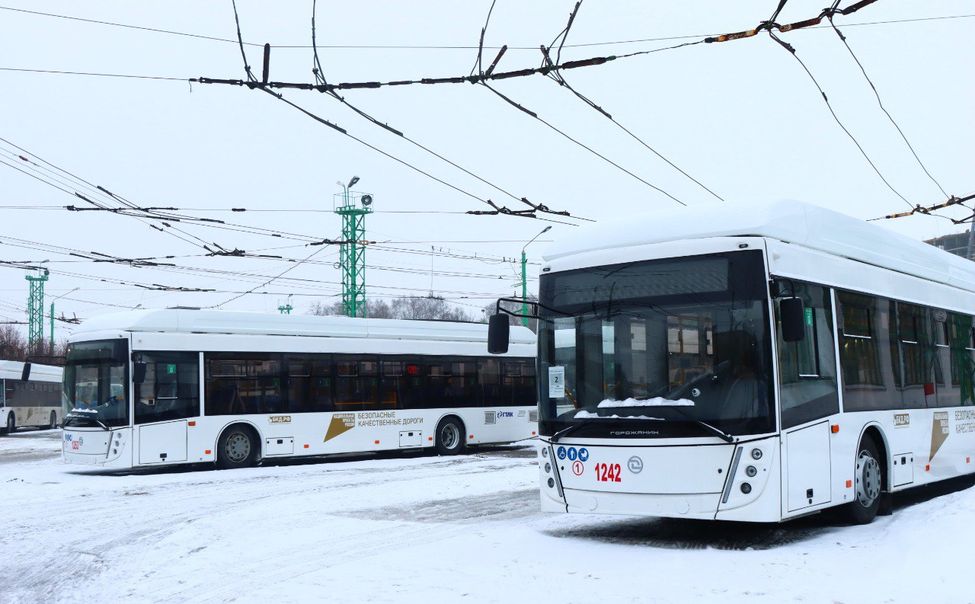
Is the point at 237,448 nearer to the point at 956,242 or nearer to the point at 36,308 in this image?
the point at 956,242

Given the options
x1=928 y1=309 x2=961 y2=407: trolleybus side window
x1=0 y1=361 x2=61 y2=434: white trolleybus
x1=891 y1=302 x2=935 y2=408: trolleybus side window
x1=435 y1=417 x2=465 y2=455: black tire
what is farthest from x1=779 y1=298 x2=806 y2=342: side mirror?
x1=0 y1=361 x2=61 y2=434: white trolleybus

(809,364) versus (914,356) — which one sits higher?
(914,356)

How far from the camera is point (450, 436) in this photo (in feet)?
83.2

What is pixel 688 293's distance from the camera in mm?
10180

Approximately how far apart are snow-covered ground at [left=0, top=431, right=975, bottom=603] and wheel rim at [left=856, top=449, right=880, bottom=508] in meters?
0.28

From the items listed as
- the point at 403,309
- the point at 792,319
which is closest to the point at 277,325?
the point at 792,319

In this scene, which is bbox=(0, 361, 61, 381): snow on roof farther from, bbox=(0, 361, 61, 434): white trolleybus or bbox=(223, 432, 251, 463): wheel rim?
bbox=(223, 432, 251, 463): wheel rim

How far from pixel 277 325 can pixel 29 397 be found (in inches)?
1035

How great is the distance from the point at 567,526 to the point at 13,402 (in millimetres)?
36702

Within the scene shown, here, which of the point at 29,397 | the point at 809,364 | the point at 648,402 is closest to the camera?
the point at 648,402

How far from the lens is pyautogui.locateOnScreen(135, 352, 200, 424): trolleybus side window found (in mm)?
20594

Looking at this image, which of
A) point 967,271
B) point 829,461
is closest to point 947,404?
point 967,271

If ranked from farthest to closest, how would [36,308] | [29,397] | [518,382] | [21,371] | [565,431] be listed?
[36,308], [29,397], [21,371], [518,382], [565,431]

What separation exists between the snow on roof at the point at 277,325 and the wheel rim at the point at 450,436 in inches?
77.5
